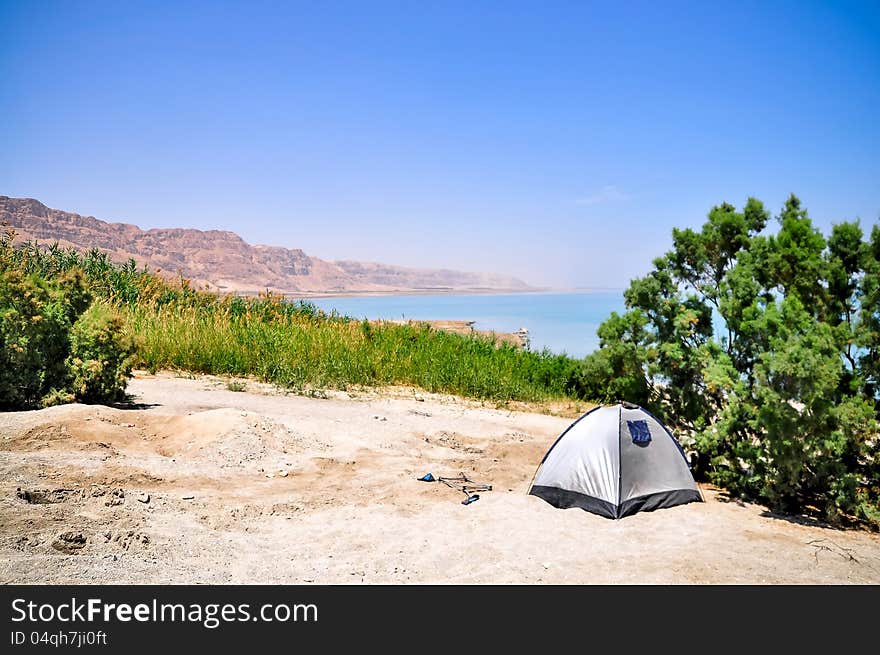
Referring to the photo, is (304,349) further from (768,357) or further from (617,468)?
(768,357)

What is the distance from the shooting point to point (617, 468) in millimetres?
8336

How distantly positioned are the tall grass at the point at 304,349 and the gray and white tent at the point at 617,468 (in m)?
6.21

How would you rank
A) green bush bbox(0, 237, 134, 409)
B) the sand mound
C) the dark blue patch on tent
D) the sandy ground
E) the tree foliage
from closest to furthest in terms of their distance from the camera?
1. the sandy ground
2. the tree foliage
3. the dark blue patch on tent
4. the sand mound
5. green bush bbox(0, 237, 134, 409)

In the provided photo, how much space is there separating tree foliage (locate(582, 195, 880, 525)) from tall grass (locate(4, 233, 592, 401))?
553 centimetres

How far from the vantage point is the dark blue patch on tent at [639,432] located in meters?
8.66

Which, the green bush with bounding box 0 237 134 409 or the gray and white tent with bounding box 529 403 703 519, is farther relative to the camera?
the green bush with bounding box 0 237 134 409

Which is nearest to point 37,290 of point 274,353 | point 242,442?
point 242,442

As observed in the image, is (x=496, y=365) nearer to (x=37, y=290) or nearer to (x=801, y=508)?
(x=801, y=508)

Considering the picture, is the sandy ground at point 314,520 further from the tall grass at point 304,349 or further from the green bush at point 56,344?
the tall grass at point 304,349

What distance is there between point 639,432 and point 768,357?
1.81 m

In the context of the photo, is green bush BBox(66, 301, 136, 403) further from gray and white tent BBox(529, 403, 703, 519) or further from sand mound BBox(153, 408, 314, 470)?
gray and white tent BBox(529, 403, 703, 519)

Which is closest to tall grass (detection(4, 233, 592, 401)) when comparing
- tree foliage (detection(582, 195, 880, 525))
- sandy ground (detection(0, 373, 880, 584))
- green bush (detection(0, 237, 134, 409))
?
green bush (detection(0, 237, 134, 409))

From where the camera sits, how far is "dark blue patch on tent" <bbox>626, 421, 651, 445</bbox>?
8.66m

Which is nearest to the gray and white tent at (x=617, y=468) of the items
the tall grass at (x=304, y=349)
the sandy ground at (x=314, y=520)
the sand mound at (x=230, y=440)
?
the sandy ground at (x=314, y=520)
